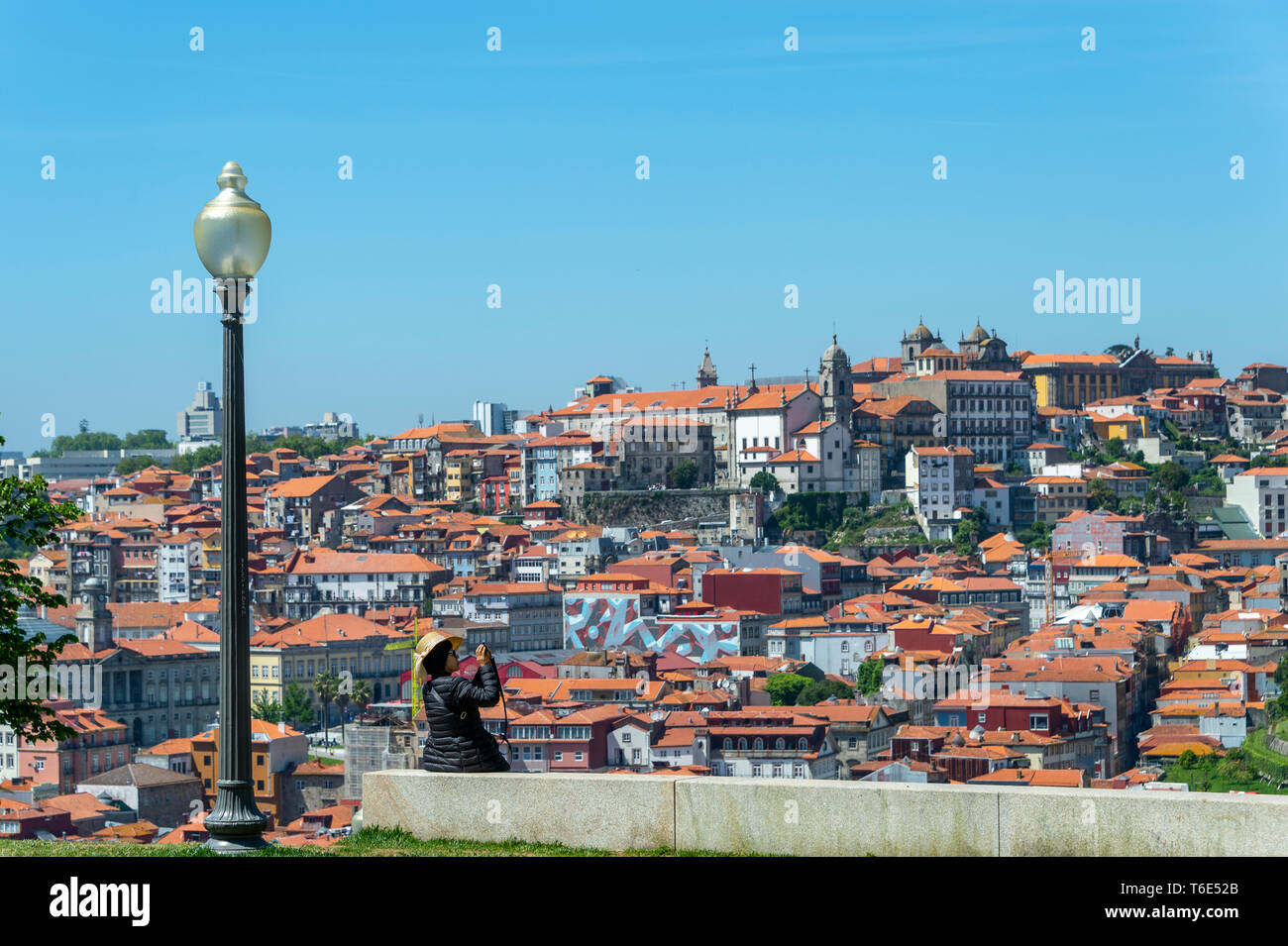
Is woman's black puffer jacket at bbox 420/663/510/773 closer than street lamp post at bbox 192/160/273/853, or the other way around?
street lamp post at bbox 192/160/273/853

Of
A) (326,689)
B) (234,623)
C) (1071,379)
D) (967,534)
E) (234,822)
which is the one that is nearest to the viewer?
(234,623)

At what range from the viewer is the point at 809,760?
156 feet

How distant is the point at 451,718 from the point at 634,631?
201ft

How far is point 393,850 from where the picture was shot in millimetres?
6746

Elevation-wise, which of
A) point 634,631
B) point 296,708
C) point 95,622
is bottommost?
point 296,708

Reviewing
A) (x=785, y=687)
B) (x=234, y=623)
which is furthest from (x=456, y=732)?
(x=785, y=687)

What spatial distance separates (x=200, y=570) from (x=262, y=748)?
32813mm

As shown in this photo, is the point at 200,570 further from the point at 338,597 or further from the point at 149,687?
the point at 149,687

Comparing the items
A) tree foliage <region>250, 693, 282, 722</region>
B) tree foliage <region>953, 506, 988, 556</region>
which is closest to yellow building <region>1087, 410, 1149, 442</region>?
tree foliage <region>953, 506, 988, 556</region>

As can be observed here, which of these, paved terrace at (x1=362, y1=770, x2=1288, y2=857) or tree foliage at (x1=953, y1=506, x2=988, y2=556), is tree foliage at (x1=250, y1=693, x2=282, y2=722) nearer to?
tree foliage at (x1=953, y1=506, x2=988, y2=556)

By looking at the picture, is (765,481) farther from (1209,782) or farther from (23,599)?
(23,599)

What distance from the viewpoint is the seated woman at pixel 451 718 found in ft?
22.5

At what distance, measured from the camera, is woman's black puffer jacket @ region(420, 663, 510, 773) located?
6844mm
